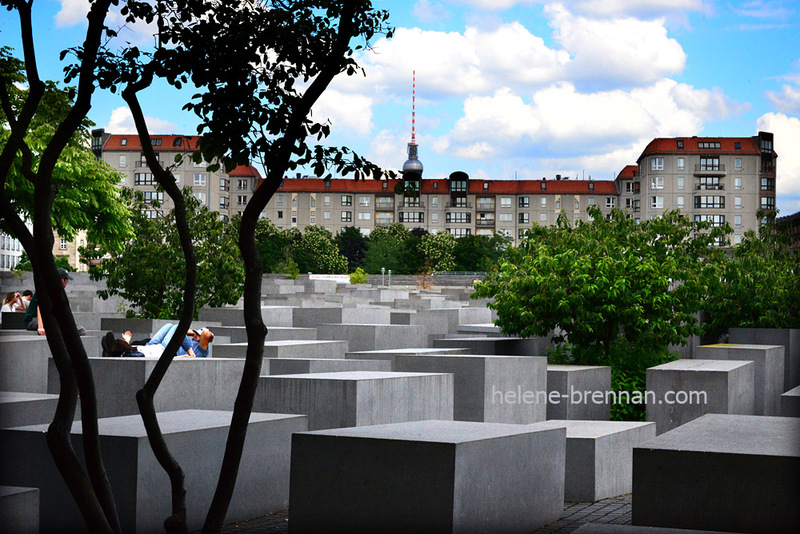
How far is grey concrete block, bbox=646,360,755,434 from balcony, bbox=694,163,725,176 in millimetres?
114548

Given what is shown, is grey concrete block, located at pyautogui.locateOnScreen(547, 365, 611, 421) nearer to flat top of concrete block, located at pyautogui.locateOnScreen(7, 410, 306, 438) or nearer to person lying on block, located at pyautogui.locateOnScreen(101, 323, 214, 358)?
person lying on block, located at pyautogui.locateOnScreen(101, 323, 214, 358)

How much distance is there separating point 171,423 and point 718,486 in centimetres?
374

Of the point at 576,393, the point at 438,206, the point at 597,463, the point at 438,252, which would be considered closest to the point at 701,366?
the point at 576,393

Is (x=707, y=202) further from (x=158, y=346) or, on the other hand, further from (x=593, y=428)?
(x=593, y=428)

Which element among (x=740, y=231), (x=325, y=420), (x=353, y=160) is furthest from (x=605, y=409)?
(x=740, y=231)

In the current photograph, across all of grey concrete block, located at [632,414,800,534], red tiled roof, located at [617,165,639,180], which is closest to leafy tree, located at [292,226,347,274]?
red tiled roof, located at [617,165,639,180]

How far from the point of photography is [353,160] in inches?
192

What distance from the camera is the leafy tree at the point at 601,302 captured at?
55.6 ft

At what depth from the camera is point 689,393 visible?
489 inches

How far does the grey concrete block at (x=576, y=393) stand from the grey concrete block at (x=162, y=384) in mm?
4984

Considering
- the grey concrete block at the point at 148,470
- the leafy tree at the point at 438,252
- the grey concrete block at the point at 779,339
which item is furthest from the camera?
the leafy tree at the point at 438,252

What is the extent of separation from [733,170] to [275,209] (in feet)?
208

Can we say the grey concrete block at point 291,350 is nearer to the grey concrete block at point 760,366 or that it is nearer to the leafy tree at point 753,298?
the grey concrete block at point 760,366
